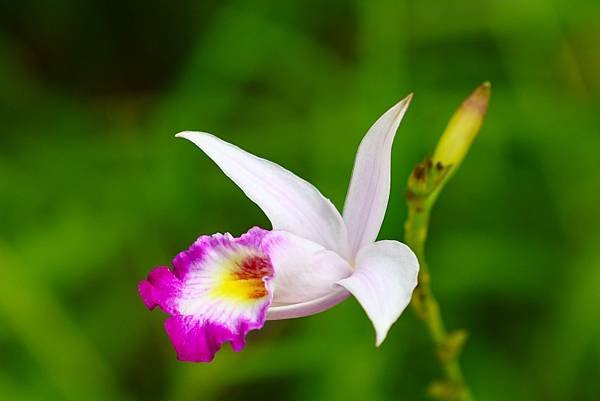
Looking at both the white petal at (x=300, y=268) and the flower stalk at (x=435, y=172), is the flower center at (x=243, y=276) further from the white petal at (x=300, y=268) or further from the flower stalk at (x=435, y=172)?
the flower stalk at (x=435, y=172)

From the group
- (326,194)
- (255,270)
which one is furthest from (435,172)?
(326,194)

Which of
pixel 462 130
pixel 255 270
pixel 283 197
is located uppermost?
pixel 462 130

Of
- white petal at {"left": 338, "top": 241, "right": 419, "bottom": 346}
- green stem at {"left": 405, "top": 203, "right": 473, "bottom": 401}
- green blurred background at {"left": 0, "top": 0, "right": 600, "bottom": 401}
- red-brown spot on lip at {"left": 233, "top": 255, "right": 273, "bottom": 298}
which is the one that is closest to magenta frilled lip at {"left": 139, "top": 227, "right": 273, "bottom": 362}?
red-brown spot on lip at {"left": 233, "top": 255, "right": 273, "bottom": 298}

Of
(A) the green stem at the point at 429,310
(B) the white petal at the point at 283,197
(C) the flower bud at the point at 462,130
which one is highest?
(C) the flower bud at the point at 462,130

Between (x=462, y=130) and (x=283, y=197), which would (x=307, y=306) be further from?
(x=462, y=130)

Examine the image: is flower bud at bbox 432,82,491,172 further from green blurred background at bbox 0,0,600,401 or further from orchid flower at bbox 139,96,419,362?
green blurred background at bbox 0,0,600,401

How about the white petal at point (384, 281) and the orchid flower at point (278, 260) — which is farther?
the orchid flower at point (278, 260)

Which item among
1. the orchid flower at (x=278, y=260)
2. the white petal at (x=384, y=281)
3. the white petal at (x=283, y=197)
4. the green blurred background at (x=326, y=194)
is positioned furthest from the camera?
the green blurred background at (x=326, y=194)

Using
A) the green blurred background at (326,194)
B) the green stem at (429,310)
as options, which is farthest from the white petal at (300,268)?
the green blurred background at (326,194)
